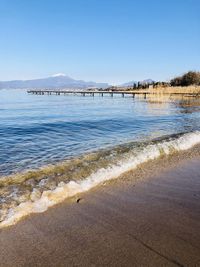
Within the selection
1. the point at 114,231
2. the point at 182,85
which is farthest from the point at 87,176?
the point at 182,85

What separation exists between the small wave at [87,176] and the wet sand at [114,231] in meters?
0.25

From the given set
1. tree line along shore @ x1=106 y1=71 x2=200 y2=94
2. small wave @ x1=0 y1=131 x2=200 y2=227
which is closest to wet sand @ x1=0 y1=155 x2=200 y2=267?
small wave @ x1=0 y1=131 x2=200 y2=227

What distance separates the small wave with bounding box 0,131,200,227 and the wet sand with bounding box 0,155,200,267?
0.25 metres

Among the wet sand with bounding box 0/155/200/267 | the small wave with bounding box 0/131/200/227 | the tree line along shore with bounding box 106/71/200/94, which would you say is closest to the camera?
the wet sand with bounding box 0/155/200/267

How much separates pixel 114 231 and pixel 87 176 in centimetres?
277

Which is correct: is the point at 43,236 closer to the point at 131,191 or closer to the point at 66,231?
the point at 66,231

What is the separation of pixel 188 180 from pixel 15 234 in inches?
162

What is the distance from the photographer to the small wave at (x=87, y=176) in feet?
17.3

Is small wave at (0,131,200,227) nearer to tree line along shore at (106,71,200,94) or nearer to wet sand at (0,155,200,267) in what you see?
wet sand at (0,155,200,267)

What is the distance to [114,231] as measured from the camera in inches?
175

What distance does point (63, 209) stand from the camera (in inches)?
209

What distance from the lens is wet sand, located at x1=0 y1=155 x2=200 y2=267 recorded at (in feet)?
12.2

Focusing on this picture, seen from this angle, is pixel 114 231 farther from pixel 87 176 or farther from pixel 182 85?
pixel 182 85

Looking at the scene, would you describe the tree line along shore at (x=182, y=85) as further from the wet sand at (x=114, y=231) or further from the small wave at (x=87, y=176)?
the wet sand at (x=114, y=231)
